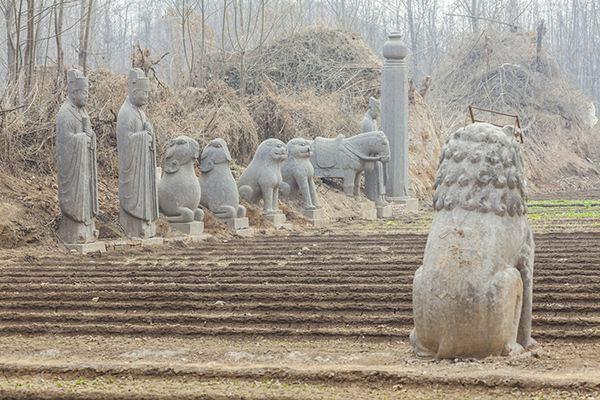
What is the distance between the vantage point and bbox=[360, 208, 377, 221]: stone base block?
66.8 ft

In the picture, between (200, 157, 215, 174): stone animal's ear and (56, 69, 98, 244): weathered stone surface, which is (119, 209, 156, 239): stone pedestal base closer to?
(56, 69, 98, 244): weathered stone surface

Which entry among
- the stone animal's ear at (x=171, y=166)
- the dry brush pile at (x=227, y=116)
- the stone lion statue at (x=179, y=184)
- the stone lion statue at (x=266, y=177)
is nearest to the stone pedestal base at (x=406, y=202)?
the dry brush pile at (x=227, y=116)

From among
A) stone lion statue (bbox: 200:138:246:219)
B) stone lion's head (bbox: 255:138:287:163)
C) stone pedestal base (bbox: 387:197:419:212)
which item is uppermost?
stone lion's head (bbox: 255:138:287:163)

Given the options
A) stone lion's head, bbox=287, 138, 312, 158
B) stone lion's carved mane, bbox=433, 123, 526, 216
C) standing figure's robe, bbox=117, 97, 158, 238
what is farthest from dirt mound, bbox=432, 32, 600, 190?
stone lion's carved mane, bbox=433, 123, 526, 216

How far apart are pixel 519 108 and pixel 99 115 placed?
82.6 feet

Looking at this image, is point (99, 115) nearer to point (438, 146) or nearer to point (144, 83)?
point (144, 83)

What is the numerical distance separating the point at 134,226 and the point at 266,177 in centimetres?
343

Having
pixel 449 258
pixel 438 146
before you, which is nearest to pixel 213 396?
pixel 449 258

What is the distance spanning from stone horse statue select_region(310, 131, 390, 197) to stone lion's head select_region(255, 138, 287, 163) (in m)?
3.47

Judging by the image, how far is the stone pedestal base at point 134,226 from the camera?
14117mm

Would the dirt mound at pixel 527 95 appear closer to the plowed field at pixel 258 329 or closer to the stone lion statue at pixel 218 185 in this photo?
the stone lion statue at pixel 218 185

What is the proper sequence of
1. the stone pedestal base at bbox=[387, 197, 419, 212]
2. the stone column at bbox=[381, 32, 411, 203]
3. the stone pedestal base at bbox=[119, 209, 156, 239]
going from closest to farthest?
the stone pedestal base at bbox=[119, 209, 156, 239], the stone pedestal base at bbox=[387, 197, 419, 212], the stone column at bbox=[381, 32, 411, 203]

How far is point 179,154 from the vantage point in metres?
15.1

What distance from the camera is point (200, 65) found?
26312 mm
